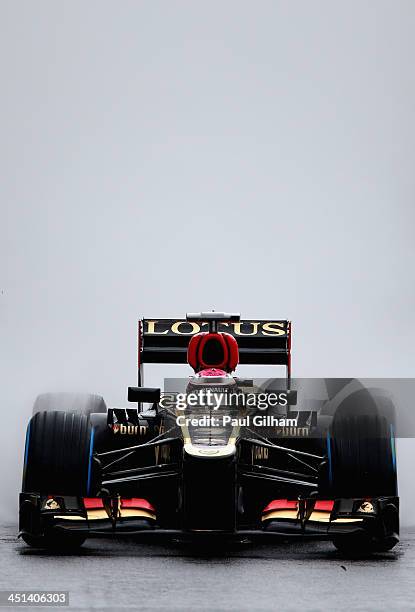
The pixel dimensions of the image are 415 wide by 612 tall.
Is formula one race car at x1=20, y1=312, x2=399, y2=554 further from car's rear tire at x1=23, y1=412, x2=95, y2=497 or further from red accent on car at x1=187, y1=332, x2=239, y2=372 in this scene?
red accent on car at x1=187, y1=332, x2=239, y2=372

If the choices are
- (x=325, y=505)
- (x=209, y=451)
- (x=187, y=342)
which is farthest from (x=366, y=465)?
(x=187, y=342)

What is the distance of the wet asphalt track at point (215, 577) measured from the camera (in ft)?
28.7

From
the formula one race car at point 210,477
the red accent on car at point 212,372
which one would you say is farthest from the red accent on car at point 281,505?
the red accent on car at point 212,372

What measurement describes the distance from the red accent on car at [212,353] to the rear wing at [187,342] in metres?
1.71

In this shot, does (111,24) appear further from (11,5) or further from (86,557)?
(86,557)

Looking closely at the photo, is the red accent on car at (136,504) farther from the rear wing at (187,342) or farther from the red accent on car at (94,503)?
the rear wing at (187,342)

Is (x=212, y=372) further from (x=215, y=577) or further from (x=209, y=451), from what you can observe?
(x=215, y=577)

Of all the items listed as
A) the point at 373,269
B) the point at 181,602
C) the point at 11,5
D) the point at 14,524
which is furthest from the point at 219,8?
the point at 181,602

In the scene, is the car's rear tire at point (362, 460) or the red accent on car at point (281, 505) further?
the red accent on car at point (281, 505)

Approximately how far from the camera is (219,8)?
2874 inches

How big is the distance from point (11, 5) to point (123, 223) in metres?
21.9

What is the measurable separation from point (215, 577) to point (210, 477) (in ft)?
4.79

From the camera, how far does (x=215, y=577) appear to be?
1002 cm

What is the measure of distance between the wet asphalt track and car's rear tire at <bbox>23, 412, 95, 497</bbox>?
56cm
